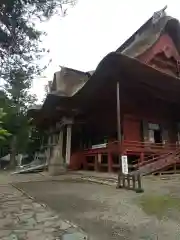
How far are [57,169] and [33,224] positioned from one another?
11730mm

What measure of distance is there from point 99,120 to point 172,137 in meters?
5.01

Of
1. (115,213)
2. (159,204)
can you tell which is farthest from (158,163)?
(115,213)

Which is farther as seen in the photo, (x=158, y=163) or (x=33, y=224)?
(x=158, y=163)

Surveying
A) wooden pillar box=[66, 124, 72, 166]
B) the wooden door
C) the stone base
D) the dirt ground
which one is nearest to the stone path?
the dirt ground

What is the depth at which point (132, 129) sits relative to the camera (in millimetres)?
17016

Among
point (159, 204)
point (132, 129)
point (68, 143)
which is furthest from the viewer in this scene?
point (68, 143)

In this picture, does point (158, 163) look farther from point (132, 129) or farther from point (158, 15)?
point (158, 15)

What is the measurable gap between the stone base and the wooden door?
4273mm

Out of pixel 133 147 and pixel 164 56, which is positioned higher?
pixel 164 56

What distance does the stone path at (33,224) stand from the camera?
15.8ft

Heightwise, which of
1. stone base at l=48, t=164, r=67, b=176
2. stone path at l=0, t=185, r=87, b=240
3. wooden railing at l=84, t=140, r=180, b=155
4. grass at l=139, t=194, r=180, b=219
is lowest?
stone path at l=0, t=185, r=87, b=240

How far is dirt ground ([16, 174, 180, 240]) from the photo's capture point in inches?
194

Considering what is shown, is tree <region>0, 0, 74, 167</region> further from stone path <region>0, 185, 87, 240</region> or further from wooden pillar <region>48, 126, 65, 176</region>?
wooden pillar <region>48, 126, 65, 176</region>

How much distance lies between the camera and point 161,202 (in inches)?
282
